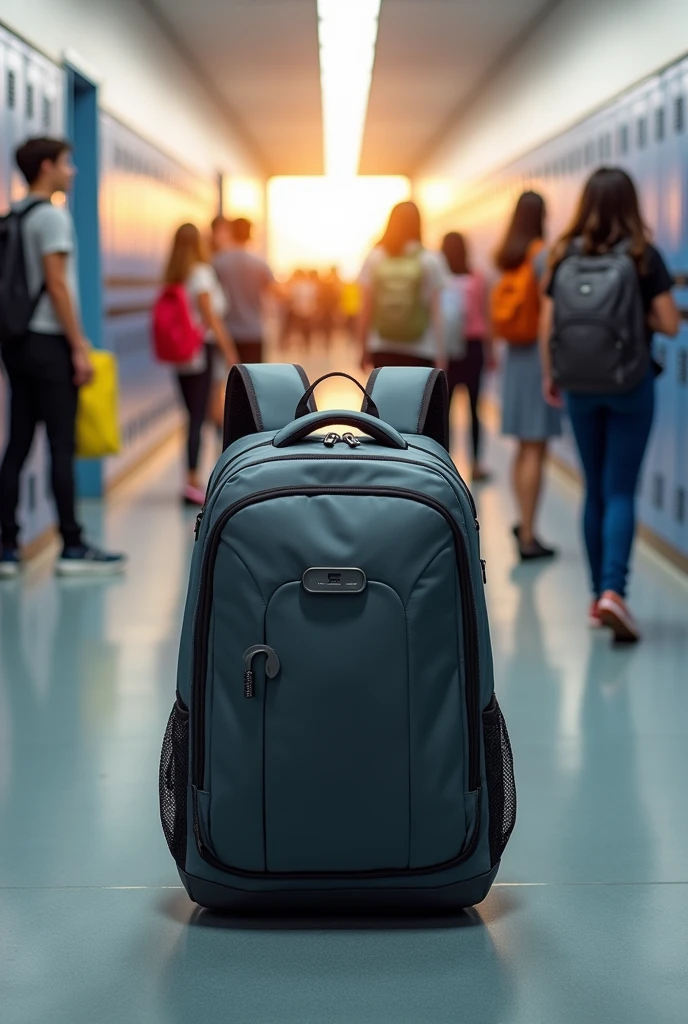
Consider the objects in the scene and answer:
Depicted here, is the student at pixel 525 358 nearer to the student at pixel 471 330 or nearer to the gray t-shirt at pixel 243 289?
the student at pixel 471 330

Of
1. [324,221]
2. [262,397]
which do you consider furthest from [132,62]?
[324,221]

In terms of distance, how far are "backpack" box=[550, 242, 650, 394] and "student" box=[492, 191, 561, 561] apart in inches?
54.2

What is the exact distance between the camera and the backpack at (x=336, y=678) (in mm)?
2367

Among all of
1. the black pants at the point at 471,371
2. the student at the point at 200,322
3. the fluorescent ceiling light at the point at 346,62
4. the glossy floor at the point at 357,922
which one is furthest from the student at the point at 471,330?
the glossy floor at the point at 357,922

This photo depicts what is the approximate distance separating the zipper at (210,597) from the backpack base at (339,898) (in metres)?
0.08

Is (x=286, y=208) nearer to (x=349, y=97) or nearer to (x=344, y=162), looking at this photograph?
(x=344, y=162)

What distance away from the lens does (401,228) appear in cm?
635

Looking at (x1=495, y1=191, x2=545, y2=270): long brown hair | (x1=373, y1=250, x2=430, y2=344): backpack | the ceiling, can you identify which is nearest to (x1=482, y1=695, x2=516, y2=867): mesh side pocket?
(x1=495, y1=191, x2=545, y2=270): long brown hair

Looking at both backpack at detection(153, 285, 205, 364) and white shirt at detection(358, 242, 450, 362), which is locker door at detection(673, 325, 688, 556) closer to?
white shirt at detection(358, 242, 450, 362)

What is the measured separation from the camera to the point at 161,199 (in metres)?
11.3

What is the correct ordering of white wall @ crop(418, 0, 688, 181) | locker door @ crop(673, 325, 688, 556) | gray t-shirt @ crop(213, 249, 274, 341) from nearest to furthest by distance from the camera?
locker door @ crop(673, 325, 688, 556), white wall @ crop(418, 0, 688, 181), gray t-shirt @ crop(213, 249, 274, 341)

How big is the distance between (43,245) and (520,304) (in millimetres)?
1856

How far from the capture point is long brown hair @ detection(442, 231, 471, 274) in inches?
332

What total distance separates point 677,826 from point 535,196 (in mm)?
3446
